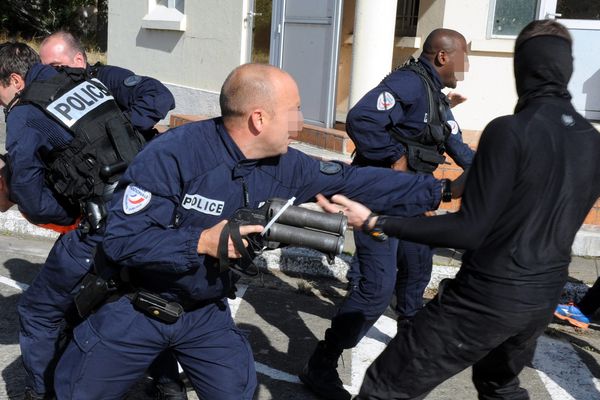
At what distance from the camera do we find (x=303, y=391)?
398 centimetres

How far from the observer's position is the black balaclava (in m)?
2.52

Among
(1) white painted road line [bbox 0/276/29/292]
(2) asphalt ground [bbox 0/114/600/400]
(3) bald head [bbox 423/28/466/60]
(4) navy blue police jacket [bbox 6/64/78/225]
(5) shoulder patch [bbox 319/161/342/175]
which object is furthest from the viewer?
(1) white painted road line [bbox 0/276/29/292]

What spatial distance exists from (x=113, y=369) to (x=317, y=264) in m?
3.28

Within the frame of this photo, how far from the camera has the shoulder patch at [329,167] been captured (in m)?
2.93

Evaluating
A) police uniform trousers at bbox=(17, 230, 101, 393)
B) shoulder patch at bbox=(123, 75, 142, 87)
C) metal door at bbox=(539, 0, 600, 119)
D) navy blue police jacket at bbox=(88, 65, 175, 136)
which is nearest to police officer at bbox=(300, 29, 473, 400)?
navy blue police jacket at bbox=(88, 65, 175, 136)

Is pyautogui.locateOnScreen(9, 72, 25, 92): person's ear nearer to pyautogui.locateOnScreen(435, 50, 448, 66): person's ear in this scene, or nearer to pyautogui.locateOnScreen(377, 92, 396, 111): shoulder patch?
pyautogui.locateOnScreen(377, 92, 396, 111): shoulder patch

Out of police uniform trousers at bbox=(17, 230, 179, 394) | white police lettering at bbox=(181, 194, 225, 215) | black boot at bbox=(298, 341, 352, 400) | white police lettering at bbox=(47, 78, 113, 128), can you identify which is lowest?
black boot at bbox=(298, 341, 352, 400)

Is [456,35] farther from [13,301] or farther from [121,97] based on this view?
[13,301]

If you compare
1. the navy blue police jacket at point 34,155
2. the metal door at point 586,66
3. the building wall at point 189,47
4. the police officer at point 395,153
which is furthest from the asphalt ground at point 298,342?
the building wall at point 189,47

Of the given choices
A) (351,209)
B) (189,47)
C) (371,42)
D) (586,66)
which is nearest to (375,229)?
(351,209)

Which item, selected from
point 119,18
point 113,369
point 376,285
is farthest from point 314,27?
point 113,369

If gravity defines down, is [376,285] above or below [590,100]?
below

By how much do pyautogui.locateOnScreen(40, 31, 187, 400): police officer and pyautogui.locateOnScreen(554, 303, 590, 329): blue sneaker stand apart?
2.66m

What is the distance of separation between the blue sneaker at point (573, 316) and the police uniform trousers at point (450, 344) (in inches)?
88.1
